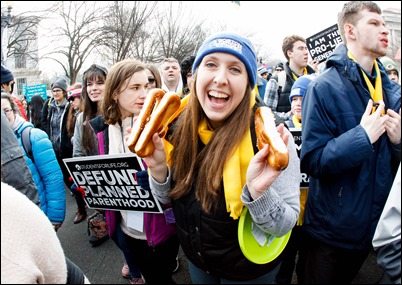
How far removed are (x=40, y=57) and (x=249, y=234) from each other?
7.08 ft

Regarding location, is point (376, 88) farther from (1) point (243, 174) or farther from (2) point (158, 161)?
(2) point (158, 161)

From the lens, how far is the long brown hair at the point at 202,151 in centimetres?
122

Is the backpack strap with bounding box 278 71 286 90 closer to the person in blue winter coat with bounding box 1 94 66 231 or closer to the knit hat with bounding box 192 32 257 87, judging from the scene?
the knit hat with bounding box 192 32 257 87

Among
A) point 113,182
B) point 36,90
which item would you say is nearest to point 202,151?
point 113,182

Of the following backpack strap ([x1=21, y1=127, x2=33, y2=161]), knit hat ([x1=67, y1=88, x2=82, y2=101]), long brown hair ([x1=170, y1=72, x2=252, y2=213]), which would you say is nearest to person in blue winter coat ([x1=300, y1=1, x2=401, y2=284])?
long brown hair ([x1=170, y1=72, x2=252, y2=213])

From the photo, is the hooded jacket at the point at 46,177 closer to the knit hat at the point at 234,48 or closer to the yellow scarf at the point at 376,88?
the knit hat at the point at 234,48

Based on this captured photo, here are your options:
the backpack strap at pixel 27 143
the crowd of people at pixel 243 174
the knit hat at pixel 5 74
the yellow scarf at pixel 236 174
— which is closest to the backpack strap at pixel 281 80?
the crowd of people at pixel 243 174

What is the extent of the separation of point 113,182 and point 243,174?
961mm

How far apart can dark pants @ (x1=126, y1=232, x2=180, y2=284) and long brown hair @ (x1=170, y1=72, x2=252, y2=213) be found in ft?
2.15

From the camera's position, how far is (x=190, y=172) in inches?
52.1

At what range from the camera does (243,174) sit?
1.20 metres

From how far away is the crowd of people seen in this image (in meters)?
1.03

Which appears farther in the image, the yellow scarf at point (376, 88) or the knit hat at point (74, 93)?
the knit hat at point (74, 93)

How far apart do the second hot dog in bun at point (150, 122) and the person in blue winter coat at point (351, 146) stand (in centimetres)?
75
